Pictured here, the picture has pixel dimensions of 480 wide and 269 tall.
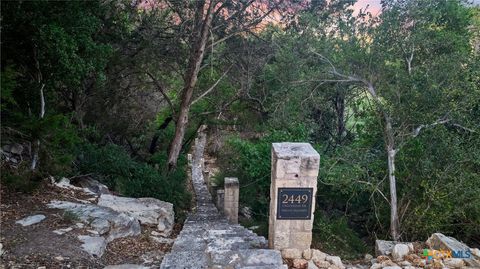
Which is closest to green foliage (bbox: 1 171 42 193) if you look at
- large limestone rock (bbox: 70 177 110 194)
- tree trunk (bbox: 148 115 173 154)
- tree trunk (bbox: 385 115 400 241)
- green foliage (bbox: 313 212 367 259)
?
large limestone rock (bbox: 70 177 110 194)

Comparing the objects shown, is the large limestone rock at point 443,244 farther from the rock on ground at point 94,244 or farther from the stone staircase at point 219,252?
the rock on ground at point 94,244

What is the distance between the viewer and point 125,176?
33.0 feet

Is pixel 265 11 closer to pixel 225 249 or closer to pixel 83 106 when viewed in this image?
pixel 83 106

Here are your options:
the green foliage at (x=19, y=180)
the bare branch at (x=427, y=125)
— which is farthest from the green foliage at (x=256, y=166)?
the green foliage at (x=19, y=180)

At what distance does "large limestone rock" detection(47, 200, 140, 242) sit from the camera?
6.06 meters

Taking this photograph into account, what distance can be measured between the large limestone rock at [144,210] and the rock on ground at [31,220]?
148cm

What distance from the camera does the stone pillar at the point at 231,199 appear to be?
10852 mm

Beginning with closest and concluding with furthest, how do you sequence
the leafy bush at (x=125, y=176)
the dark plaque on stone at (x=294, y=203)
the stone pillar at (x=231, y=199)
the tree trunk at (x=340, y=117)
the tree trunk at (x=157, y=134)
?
the dark plaque on stone at (x=294, y=203) → the leafy bush at (x=125, y=176) → the stone pillar at (x=231, y=199) → the tree trunk at (x=340, y=117) → the tree trunk at (x=157, y=134)

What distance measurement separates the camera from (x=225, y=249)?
5574mm

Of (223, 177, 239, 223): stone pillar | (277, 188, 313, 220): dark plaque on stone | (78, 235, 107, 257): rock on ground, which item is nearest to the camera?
(78, 235, 107, 257): rock on ground

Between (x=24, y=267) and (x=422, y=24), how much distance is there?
9.25 m

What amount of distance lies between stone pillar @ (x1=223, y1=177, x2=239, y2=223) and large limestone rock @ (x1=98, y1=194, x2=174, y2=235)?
293 cm

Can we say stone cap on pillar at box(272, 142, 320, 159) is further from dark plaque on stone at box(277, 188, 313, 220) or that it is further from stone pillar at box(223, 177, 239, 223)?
stone pillar at box(223, 177, 239, 223)

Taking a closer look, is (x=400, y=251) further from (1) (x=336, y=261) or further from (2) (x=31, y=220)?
(2) (x=31, y=220)
